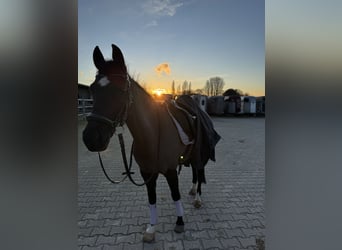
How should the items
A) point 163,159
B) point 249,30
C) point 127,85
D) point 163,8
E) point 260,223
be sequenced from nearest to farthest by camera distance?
point 249,30 → point 163,8 → point 127,85 → point 163,159 → point 260,223

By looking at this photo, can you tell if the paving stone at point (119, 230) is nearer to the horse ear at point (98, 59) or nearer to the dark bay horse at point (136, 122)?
the dark bay horse at point (136, 122)

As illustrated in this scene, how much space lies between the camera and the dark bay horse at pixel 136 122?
1434 millimetres

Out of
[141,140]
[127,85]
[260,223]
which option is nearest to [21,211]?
[127,85]

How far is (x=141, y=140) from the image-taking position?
1.93 m

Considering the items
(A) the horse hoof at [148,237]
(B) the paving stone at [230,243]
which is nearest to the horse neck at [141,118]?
(A) the horse hoof at [148,237]

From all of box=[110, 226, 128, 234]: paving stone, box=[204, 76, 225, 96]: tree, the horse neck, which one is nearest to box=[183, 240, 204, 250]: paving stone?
box=[110, 226, 128, 234]: paving stone

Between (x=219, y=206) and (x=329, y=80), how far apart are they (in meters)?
2.74

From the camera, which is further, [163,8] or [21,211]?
[163,8]

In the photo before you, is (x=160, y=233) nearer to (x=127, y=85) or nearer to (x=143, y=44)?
(x=127, y=85)

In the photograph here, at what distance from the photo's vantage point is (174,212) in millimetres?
2781

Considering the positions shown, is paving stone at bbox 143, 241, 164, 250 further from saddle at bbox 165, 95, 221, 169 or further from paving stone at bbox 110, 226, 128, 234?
saddle at bbox 165, 95, 221, 169

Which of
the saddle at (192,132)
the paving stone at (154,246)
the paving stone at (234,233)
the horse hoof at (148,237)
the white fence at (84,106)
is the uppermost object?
the white fence at (84,106)

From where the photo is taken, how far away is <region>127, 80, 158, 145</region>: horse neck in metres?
1.86

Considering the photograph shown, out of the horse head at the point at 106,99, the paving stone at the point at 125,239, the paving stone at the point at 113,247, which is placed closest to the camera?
the horse head at the point at 106,99
